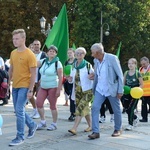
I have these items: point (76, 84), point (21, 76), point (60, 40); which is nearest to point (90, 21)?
point (60, 40)

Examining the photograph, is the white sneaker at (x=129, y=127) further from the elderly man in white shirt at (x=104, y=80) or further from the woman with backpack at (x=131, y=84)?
the elderly man in white shirt at (x=104, y=80)

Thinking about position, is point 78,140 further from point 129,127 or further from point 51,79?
point 129,127

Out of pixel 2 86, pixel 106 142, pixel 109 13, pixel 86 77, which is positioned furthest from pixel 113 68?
pixel 109 13

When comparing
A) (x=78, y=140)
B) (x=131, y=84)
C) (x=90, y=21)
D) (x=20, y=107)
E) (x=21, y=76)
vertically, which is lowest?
(x=78, y=140)

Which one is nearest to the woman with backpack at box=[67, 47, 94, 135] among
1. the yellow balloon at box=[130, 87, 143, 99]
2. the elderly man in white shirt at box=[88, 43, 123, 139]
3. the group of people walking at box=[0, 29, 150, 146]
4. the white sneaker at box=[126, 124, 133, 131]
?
the group of people walking at box=[0, 29, 150, 146]

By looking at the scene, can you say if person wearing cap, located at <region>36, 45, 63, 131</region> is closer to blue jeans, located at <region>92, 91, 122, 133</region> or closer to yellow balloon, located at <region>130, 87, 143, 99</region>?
blue jeans, located at <region>92, 91, 122, 133</region>

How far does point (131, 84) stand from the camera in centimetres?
747

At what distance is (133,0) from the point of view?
101 feet

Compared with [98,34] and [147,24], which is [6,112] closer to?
[98,34]

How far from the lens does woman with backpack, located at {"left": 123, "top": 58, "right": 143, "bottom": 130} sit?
715 centimetres

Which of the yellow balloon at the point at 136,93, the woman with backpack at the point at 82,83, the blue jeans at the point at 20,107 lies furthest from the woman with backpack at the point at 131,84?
the blue jeans at the point at 20,107

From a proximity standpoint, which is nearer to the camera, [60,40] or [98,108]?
[98,108]

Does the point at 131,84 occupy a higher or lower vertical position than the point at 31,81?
lower

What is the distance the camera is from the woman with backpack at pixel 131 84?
7.15m
